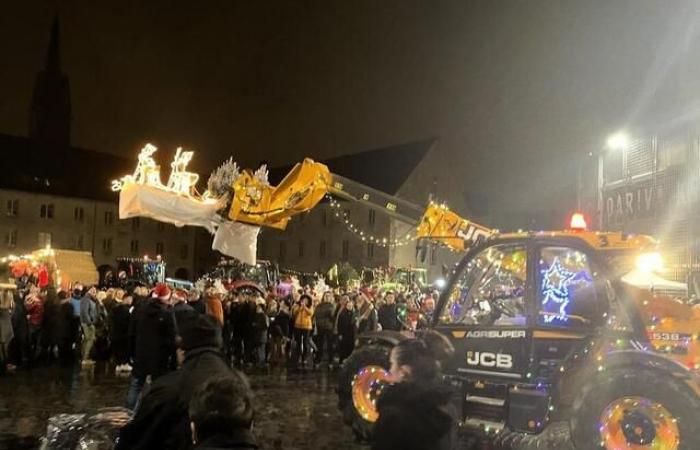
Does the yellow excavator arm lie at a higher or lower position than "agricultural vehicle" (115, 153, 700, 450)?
higher

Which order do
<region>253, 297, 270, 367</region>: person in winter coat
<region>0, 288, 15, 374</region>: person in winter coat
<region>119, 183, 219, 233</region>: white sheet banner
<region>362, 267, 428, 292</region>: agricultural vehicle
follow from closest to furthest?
<region>119, 183, 219, 233</region>: white sheet banner → <region>0, 288, 15, 374</region>: person in winter coat → <region>253, 297, 270, 367</region>: person in winter coat → <region>362, 267, 428, 292</region>: agricultural vehicle

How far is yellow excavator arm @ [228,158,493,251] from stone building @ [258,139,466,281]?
39732 millimetres

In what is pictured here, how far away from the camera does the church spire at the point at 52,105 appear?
249ft

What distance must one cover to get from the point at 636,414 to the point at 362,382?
3403 millimetres

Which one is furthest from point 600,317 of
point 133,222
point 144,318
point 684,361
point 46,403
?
point 133,222

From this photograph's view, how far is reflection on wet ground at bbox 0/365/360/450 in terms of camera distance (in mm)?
9141

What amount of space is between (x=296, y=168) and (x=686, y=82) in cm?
1029

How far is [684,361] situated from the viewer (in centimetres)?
706

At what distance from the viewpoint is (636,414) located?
21.1 feet

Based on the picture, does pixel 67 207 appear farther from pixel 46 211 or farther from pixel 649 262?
pixel 649 262

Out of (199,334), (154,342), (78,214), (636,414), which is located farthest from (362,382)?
(78,214)

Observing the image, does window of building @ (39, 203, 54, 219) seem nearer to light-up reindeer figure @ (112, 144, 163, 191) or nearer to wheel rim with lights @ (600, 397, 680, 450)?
light-up reindeer figure @ (112, 144, 163, 191)

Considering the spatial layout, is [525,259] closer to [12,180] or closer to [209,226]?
[209,226]

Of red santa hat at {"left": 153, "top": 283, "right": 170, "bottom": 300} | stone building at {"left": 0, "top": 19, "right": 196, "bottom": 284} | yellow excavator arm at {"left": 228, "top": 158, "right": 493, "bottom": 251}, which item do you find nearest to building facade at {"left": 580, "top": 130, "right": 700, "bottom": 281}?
yellow excavator arm at {"left": 228, "top": 158, "right": 493, "bottom": 251}
